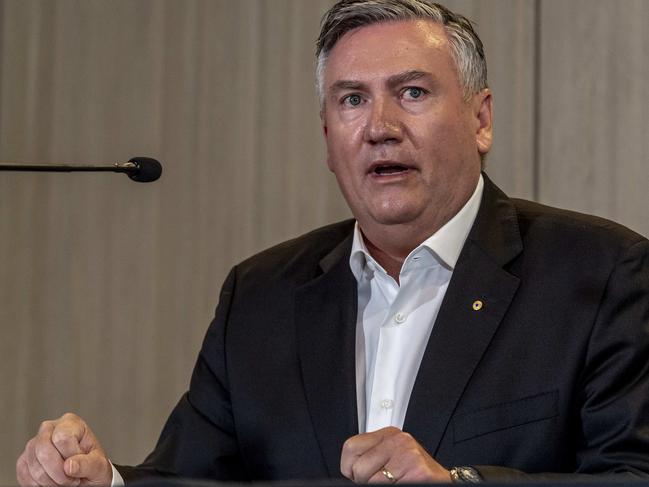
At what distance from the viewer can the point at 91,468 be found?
2.01 meters

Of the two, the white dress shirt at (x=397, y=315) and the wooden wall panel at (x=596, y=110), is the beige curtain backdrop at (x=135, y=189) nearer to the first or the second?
the wooden wall panel at (x=596, y=110)

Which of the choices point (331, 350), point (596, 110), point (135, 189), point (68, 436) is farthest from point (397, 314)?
point (135, 189)

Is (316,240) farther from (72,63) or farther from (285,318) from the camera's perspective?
(72,63)

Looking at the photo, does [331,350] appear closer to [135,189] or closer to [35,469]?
[35,469]

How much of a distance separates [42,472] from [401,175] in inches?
33.2

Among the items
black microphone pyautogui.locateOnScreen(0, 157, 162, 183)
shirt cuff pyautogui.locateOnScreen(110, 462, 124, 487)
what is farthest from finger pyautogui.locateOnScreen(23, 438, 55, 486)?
black microphone pyautogui.locateOnScreen(0, 157, 162, 183)

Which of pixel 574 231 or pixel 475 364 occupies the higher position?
pixel 574 231

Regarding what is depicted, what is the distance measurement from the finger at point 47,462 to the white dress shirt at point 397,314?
548mm

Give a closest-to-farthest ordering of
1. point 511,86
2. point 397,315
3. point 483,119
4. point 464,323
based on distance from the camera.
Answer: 1. point 464,323
2. point 397,315
3. point 483,119
4. point 511,86

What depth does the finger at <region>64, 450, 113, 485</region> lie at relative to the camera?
1978mm

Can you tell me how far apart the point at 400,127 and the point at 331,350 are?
43cm

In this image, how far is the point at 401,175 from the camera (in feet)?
7.62

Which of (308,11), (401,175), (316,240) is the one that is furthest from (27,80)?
(401,175)

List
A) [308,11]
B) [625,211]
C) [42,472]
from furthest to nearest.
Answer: [308,11] < [625,211] < [42,472]
